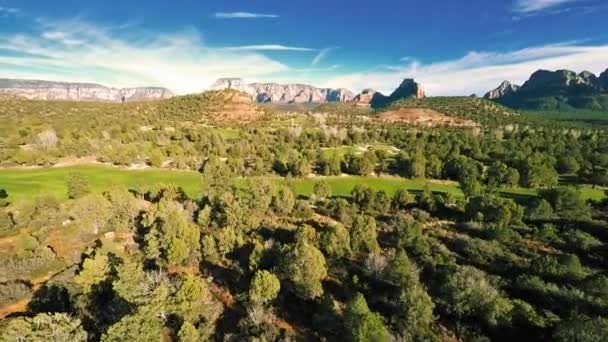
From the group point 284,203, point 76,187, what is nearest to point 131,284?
point 284,203

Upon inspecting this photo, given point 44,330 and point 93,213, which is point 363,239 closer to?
point 44,330

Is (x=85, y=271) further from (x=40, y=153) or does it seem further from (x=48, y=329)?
(x=40, y=153)

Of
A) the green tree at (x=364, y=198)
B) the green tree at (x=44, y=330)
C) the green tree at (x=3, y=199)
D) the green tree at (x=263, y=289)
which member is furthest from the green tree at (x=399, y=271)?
the green tree at (x=3, y=199)

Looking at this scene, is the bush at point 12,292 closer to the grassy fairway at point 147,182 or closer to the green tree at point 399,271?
the grassy fairway at point 147,182

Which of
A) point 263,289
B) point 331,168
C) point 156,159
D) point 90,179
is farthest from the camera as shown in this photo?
point 156,159

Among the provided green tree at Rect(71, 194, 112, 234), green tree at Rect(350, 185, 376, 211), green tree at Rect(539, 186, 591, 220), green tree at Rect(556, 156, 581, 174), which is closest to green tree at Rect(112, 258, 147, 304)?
green tree at Rect(71, 194, 112, 234)

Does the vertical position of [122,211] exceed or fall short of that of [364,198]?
it falls short

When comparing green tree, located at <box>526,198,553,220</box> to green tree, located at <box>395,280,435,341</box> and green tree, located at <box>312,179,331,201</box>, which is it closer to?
green tree, located at <box>312,179,331,201</box>
